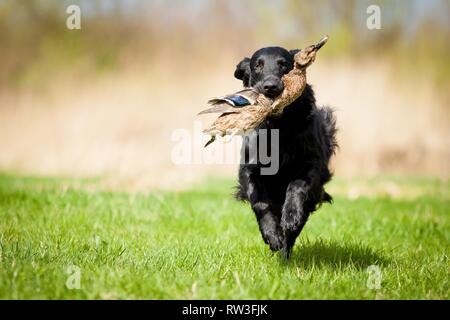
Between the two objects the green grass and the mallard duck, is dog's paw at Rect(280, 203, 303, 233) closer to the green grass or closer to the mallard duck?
the green grass

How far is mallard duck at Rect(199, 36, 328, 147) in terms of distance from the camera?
3.31 metres

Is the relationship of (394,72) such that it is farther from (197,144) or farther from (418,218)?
(418,218)

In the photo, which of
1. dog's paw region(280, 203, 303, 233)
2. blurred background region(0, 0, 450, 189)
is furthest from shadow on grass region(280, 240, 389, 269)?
blurred background region(0, 0, 450, 189)

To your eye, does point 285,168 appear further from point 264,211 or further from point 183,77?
point 183,77

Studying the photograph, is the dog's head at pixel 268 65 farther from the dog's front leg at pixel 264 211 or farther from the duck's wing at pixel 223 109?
the dog's front leg at pixel 264 211

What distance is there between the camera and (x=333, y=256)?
423cm

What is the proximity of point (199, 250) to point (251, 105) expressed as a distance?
1.16m

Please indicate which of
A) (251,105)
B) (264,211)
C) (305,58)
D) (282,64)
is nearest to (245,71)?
(282,64)

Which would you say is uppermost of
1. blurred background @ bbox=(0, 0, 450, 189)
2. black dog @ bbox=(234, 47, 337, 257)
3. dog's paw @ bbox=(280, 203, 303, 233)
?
blurred background @ bbox=(0, 0, 450, 189)

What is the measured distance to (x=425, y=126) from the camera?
40.0 ft

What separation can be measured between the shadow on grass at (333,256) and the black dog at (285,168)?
17cm

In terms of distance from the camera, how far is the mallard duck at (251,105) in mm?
3314

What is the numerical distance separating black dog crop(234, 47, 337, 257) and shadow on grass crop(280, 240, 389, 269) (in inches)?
6.8

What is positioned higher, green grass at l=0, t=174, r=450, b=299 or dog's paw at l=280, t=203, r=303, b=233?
dog's paw at l=280, t=203, r=303, b=233
